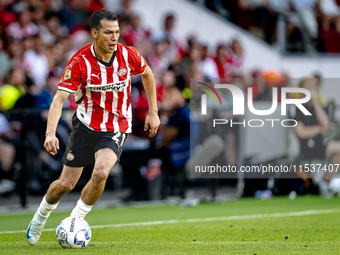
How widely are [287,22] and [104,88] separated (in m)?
11.9

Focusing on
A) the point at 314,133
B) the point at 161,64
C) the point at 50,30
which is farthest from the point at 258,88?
the point at 50,30

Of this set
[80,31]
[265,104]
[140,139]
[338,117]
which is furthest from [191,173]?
[80,31]

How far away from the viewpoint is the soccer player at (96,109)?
5309 mm

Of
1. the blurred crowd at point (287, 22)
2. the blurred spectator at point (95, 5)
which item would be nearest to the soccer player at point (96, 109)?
the blurred spectator at point (95, 5)

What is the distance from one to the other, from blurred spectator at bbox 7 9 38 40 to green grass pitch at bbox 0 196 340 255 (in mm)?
4617

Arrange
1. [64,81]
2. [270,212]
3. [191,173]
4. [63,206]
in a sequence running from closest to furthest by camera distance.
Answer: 1. [64,81]
2. [270,212]
3. [63,206]
4. [191,173]

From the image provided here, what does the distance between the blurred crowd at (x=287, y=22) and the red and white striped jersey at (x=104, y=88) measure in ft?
36.5

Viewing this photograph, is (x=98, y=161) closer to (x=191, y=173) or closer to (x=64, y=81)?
(x=64, y=81)

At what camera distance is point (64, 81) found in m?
5.19

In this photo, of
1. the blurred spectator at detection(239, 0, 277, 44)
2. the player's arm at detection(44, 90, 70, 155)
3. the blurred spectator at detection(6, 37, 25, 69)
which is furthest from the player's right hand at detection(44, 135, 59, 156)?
the blurred spectator at detection(239, 0, 277, 44)

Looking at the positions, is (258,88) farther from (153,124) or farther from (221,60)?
(153,124)

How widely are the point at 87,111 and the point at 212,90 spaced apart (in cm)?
527

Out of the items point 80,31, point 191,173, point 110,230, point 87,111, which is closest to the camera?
point 87,111

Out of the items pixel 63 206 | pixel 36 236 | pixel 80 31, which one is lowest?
pixel 63 206
